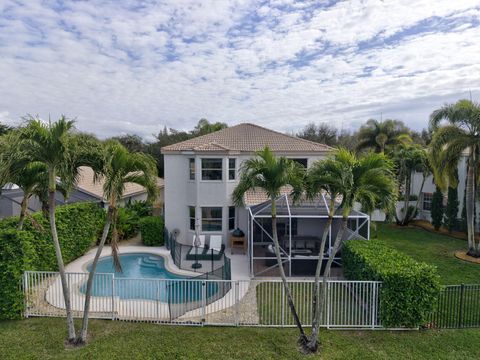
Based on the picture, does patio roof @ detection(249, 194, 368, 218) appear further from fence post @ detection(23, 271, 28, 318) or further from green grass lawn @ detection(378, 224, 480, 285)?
fence post @ detection(23, 271, 28, 318)

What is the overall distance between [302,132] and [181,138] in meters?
24.1

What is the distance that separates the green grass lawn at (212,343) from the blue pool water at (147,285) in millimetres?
1227

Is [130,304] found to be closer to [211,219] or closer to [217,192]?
[211,219]

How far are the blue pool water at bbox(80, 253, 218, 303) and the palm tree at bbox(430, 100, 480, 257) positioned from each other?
45.3ft

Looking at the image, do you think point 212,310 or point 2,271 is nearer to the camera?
point 2,271

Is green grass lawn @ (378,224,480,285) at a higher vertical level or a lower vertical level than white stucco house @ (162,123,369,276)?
lower

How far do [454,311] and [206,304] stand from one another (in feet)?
26.8

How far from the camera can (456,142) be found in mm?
15398

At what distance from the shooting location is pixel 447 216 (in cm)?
2233

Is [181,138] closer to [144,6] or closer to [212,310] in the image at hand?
[144,6]

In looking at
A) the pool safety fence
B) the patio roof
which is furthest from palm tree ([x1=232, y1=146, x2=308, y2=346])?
the pool safety fence

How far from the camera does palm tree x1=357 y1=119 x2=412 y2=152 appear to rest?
2912 centimetres

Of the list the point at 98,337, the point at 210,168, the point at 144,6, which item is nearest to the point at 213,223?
the point at 210,168

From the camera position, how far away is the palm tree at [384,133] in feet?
95.6
